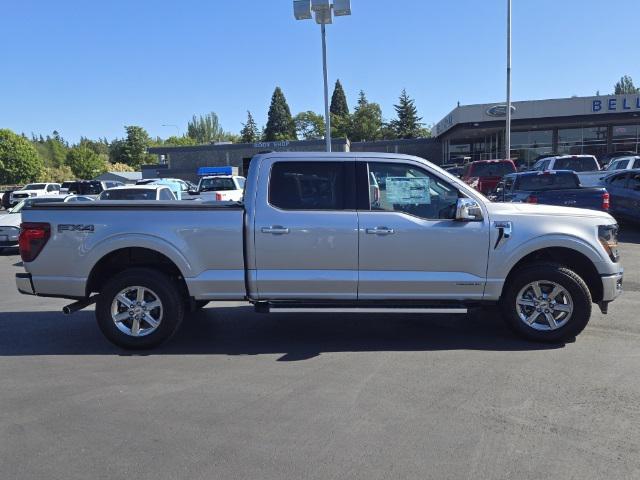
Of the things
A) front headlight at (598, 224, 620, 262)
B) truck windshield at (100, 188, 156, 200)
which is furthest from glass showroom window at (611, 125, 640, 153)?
front headlight at (598, 224, 620, 262)

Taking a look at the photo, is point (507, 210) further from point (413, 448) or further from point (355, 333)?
point (413, 448)

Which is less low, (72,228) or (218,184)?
(218,184)

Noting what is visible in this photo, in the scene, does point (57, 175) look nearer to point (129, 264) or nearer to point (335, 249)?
point (129, 264)

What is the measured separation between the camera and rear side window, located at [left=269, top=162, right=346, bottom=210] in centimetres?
550

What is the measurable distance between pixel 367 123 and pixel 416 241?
96414mm

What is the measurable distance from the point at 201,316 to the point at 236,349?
1.59 meters

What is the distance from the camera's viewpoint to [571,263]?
18.9 ft

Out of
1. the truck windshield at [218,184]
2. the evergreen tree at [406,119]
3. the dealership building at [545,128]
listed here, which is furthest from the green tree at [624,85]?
the truck windshield at [218,184]

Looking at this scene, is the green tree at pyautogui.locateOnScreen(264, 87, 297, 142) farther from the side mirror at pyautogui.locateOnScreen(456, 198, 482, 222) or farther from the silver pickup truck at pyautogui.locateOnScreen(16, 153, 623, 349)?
the side mirror at pyautogui.locateOnScreen(456, 198, 482, 222)

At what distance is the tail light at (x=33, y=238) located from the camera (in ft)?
18.1

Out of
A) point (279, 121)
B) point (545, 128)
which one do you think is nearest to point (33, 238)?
point (545, 128)

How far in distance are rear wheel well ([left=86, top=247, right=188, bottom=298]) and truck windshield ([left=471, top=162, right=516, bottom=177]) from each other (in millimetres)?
17020

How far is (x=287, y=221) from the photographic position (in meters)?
5.39

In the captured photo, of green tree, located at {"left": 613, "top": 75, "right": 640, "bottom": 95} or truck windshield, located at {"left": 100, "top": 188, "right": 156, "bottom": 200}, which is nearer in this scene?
truck windshield, located at {"left": 100, "top": 188, "right": 156, "bottom": 200}
